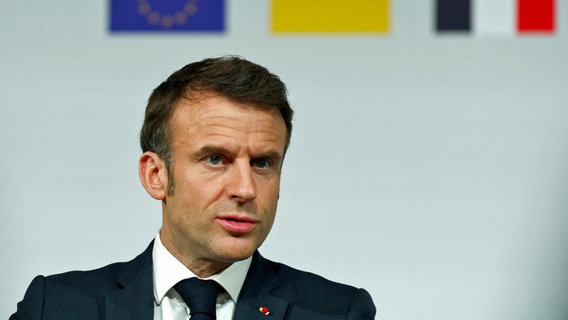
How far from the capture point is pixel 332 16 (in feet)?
10.0

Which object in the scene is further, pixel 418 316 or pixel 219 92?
pixel 418 316

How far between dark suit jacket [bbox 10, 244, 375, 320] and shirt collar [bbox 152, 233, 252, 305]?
0.06ft

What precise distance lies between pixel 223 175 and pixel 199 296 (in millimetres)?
278

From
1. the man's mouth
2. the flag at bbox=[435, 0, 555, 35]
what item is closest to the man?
the man's mouth

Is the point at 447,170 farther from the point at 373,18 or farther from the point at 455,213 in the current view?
the point at 373,18

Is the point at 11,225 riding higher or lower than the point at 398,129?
lower

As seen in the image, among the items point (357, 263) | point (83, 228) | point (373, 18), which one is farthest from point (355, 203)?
point (83, 228)

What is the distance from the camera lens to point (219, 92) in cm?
213

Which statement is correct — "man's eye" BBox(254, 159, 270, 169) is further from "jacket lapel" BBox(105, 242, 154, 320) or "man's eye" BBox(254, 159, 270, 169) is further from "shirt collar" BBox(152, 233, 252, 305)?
"jacket lapel" BBox(105, 242, 154, 320)

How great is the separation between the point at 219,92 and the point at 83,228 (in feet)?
3.68

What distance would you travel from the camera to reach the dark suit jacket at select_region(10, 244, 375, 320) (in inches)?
84.8

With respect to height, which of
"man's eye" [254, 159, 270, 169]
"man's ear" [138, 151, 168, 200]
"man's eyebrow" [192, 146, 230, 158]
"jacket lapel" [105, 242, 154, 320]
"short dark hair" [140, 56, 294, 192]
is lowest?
"jacket lapel" [105, 242, 154, 320]

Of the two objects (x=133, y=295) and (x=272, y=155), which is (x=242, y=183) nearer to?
(x=272, y=155)

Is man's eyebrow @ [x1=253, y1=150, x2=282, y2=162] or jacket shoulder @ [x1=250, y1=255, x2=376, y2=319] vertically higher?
man's eyebrow @ [x1=253, y1=150, x2=282, y2=162]
